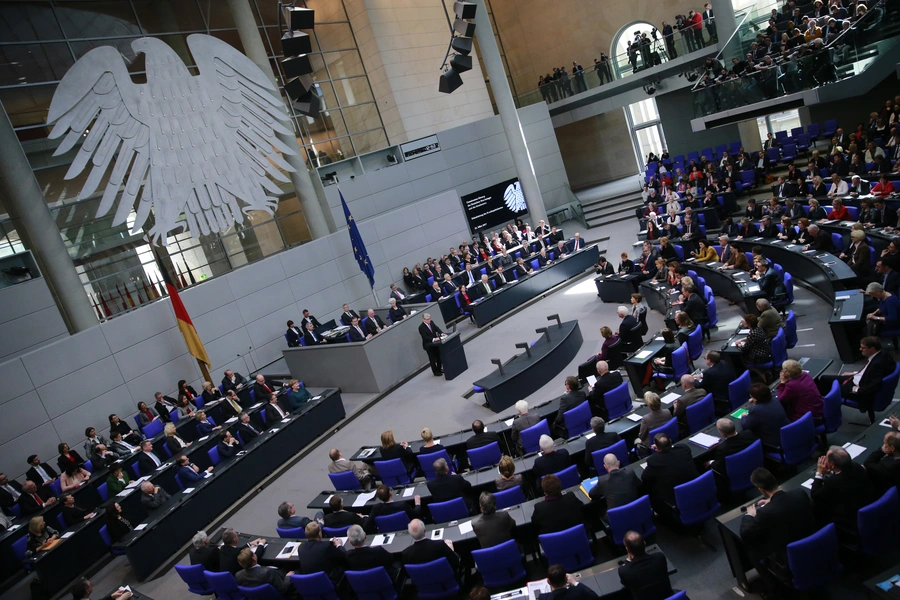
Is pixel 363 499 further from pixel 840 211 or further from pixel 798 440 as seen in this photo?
pixel 840 211

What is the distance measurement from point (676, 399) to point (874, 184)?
8.33 metres

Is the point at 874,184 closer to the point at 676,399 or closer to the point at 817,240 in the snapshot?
the point at 817,240

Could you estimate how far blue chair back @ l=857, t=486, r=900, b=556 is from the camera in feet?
13.9

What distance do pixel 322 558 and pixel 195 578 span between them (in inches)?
75.1

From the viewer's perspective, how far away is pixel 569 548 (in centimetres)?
530

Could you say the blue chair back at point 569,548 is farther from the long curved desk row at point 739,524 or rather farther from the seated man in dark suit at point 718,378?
the seated man in dark suit at point 718,378

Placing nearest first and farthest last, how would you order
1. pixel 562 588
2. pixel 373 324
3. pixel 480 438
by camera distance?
pixel 562 588
pixel 480 438
pixel 373 324

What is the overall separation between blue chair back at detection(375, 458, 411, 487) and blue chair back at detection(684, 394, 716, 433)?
3.65m

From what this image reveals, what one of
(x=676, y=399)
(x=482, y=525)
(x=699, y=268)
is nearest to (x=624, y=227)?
(x=699, y=268)

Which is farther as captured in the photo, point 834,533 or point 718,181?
point 718,181

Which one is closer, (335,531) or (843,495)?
(843,495)

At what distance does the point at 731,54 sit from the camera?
18.2 metres

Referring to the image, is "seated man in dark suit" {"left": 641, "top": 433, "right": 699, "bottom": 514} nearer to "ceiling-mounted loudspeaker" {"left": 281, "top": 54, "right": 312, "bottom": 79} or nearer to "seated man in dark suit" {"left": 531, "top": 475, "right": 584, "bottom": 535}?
"seated man in dark suit" {"left": 531, "top": 475, "right": 584, "bottom": 535}

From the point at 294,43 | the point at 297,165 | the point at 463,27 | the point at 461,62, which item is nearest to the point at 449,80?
the point at 461,62
